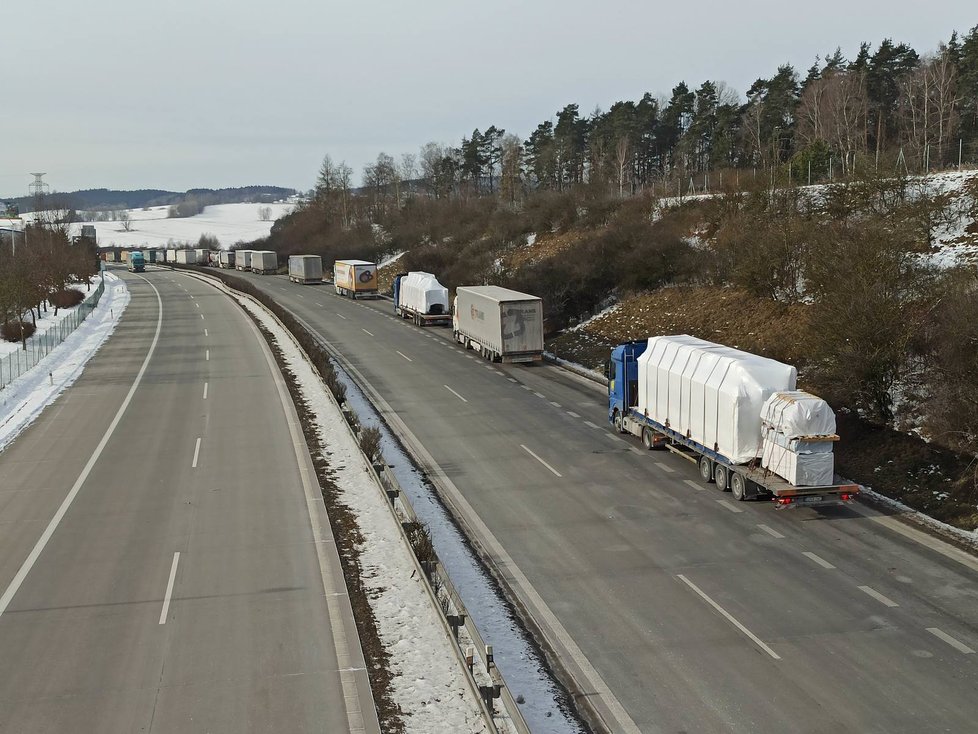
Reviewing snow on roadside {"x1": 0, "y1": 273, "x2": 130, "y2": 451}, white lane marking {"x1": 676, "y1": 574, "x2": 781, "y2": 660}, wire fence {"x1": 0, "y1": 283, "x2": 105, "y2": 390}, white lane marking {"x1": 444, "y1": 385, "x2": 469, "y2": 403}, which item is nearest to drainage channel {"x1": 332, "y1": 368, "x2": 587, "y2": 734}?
white lane marking {"x1": 676, "y1": 574, "x2": 781, "y2": 660}

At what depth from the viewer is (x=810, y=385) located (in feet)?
83.5

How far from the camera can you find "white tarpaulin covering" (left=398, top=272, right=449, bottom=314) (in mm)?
52625

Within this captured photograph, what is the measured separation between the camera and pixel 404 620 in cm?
1405

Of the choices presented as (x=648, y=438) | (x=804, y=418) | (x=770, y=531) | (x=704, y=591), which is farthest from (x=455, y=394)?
(x=704, y=591)

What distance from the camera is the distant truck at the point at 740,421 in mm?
18016

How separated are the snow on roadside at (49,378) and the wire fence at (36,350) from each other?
309 millimetres

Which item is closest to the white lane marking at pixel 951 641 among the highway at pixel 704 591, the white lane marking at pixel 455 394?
the highway at pixel 704 591

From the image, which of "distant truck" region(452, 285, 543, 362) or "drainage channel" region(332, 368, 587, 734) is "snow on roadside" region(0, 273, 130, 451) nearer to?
"drainage channel" region(332, 368, 587, 734)

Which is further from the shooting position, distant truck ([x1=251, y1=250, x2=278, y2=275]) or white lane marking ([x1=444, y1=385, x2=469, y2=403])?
distant truck ([x1=251, y1=250, x2=278, y2=275])

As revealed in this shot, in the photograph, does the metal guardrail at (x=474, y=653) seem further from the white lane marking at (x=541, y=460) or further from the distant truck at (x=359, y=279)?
the distant truck at (x=359, y=279)

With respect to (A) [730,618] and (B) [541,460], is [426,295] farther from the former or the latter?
(A) [730,618]

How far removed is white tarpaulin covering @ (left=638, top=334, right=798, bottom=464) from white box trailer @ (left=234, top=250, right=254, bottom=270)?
9888 cm

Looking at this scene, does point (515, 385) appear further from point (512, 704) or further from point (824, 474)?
point (512, 704)

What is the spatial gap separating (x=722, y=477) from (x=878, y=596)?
5904mm
